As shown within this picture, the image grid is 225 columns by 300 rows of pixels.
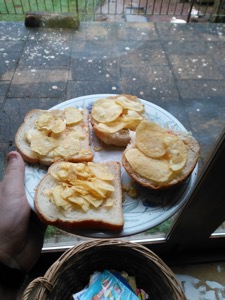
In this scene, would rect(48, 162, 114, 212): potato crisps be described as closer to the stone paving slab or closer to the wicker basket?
the wicker basket

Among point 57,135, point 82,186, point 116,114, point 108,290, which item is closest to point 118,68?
point 116,114

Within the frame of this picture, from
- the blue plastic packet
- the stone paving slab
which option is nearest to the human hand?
the blue plastic packet

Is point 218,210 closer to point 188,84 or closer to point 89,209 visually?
point 89,209

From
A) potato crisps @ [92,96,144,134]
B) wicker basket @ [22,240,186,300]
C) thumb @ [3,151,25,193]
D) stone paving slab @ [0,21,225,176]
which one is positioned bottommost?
stone paving slab @ [0,21,225,176]

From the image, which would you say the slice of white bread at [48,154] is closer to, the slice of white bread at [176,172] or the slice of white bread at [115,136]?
the slice of white bread at [115,136]

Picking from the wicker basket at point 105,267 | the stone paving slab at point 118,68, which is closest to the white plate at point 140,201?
the wicker basket at point 105,267

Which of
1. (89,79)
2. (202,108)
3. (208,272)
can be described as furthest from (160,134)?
(89,79)

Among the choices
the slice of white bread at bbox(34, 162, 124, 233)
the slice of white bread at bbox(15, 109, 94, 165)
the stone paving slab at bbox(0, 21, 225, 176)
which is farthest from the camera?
the stone paving slab at bbox(0, 21, 225, 176)

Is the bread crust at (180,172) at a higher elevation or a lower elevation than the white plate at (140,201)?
higher
